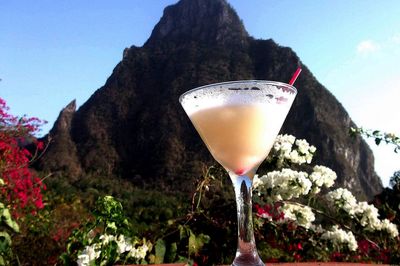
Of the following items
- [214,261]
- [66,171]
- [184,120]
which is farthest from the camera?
[184,120]

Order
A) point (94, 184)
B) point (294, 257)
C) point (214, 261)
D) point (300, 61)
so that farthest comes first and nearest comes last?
point (300, 61) → point (94, 184) → point (294, 257) → point (214, 261)

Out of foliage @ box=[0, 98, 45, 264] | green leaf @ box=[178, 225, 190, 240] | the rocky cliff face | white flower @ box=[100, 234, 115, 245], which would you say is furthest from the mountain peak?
white flower @ box=[100, 234, 115, 245]

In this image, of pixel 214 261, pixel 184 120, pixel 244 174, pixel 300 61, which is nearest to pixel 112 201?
pixel 244 174

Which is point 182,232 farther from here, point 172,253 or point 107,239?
point 107,239

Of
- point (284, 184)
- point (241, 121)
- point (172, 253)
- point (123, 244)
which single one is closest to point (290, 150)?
point (284, 184)

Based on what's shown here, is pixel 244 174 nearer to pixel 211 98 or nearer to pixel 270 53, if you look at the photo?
pixel 211 98

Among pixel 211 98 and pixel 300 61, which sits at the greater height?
pixel 300 61
